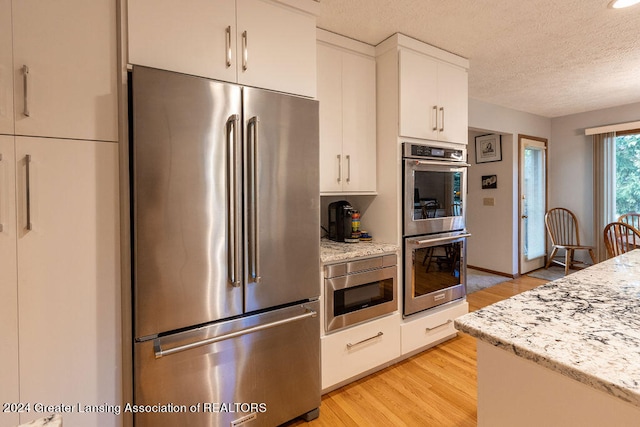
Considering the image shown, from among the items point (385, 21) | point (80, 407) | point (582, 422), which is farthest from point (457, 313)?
point (80, 407)

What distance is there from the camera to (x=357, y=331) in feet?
6.39

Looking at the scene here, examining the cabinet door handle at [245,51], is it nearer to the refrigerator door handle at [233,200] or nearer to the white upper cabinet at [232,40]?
the white upper cabinet at [232,40]

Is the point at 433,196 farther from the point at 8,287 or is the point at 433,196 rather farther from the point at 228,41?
the point at 8,287

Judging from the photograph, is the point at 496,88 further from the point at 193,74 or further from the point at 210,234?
the point at 210,234

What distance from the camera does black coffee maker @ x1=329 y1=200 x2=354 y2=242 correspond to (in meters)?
2.25

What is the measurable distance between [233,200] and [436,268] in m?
1.74

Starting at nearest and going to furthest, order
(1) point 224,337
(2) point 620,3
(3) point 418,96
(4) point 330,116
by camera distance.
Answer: (1) point 224,337, (2) point 620,3, (4) point 330,116, (3) point 418,96

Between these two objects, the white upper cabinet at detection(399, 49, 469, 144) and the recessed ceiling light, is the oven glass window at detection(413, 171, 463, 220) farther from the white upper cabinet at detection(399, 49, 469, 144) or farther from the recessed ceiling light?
the recessed ceiling light

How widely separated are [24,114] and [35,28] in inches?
13.3

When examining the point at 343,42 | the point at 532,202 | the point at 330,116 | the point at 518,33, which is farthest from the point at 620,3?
the point at 532,202

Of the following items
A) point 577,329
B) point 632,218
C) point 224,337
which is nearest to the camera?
point 577,329

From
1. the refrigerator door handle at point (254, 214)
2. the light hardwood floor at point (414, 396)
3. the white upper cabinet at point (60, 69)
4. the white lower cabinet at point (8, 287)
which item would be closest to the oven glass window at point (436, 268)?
the light hardwood floor at point (414, 396)

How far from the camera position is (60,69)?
3.87 ft

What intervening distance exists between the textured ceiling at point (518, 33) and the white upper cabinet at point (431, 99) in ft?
0.53
